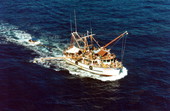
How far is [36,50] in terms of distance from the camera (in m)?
104

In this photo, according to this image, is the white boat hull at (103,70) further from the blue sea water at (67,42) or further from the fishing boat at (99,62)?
the blue sea water at (67,42)

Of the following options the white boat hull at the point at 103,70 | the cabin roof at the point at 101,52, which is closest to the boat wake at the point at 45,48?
the white boat hull at the point at 103,70

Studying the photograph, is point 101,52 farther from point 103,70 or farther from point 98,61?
point 103,70

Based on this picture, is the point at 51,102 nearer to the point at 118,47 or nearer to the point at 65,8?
the point at 118,47

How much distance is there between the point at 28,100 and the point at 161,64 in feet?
195

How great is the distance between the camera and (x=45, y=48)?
106 meters

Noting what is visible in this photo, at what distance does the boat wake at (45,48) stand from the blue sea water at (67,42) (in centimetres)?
53

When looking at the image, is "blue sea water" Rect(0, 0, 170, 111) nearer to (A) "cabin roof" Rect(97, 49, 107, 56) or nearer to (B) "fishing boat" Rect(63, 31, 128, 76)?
(B) "fishing boat" Rect(63, 31, 128, 76)

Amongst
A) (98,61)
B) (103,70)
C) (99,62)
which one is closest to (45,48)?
(98,61)

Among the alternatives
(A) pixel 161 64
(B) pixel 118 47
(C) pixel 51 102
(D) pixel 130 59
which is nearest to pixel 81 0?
(B) pixel 118 47

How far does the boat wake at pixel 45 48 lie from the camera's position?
8844 centimetres

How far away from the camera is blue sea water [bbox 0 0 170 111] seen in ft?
235

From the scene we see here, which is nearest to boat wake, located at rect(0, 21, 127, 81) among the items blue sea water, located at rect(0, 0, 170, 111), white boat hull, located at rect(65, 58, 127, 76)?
blue sea water, located at rect(0, 0, 170, 111)

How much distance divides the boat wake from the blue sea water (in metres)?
0.53
